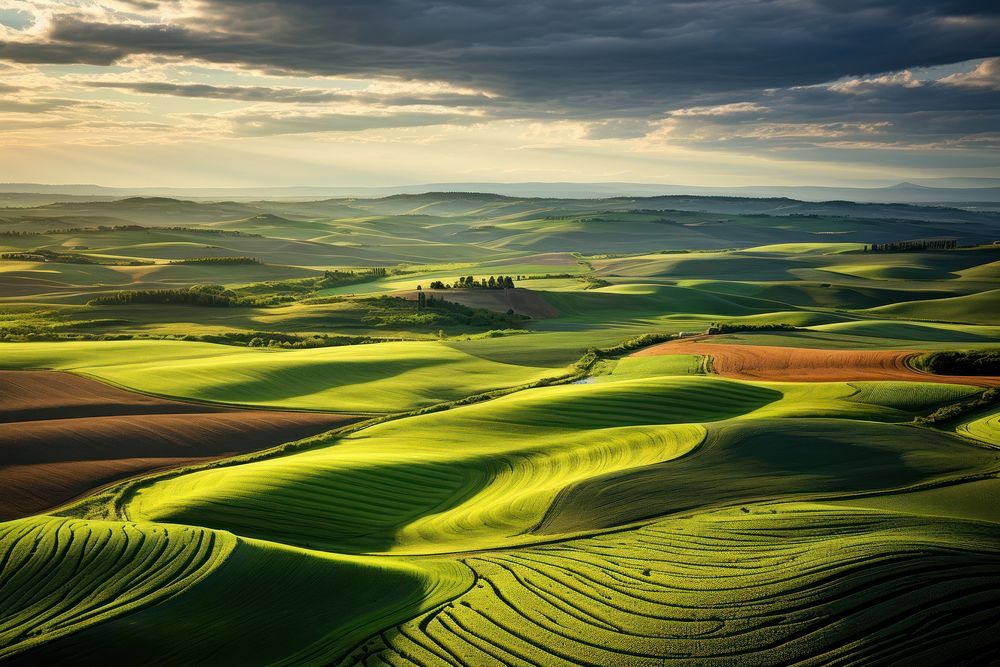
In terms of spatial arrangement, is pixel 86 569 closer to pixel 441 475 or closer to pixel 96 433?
pixel 441 475

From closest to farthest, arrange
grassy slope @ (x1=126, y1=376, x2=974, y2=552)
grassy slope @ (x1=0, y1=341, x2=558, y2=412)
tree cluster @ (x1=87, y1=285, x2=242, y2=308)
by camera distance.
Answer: grassy slope @ (x1=126, y1=376, x2=974, y2=552)
grassy slope @ (x1=0, y1=341, x2=558, y2=412)
tree cluster @ (x1=87, y1=285, x2=242, y2=308)

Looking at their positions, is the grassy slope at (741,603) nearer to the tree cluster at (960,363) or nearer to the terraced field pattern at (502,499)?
the terraced field pattern at (502,499)

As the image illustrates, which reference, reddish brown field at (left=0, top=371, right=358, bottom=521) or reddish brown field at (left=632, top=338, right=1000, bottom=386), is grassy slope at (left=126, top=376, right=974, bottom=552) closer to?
reddish brown field at (left=0, top=371, right=358, bottom=521)

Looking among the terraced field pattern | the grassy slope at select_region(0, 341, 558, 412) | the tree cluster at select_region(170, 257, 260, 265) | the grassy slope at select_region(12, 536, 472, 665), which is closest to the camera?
the grassy slope at select_region(12, 536, 472, 665)

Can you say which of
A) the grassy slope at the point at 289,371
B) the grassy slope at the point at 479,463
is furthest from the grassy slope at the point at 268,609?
the grassy slope at the point at 289,371

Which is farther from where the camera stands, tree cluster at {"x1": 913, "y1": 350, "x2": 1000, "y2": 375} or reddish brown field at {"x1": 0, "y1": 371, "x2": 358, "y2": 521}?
tree cluster at {"x1": 913, "y1": 350, "x2": 1000, "y2": 375}

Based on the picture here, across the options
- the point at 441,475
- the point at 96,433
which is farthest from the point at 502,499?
A: the point at 96,433

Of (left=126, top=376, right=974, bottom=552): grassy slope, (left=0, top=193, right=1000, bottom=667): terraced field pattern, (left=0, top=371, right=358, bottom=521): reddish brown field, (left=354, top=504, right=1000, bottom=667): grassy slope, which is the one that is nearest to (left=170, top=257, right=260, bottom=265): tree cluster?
(left=0, top=193, right=1000, bottom=667): terraced field pattern
